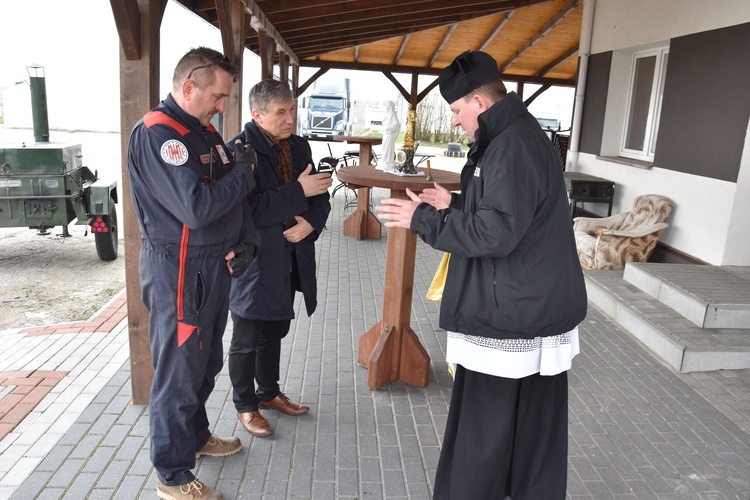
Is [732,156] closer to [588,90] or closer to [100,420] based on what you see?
[588,90]

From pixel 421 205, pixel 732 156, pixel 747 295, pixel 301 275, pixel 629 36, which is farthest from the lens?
pixel 629 36

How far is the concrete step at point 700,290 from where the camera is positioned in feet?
13.0

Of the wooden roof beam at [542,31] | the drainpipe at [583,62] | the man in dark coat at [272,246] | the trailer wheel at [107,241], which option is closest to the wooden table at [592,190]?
the drainpipe at [583,62]

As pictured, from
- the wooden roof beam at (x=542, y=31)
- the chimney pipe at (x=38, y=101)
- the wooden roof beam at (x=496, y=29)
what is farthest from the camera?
the wooden roof beam at (x=496, y=29)

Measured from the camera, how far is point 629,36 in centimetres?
691

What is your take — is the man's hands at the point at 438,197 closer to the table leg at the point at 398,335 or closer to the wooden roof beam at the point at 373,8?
the table leg at the point at 398,335

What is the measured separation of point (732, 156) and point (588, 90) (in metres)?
3.30

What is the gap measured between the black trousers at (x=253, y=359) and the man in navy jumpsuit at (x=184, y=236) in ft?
1.26

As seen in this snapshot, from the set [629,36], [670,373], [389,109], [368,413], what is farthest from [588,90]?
[368,413]

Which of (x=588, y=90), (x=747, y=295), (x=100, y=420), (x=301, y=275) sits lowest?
(x=100, y=420)

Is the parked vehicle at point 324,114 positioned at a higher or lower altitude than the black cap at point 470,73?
higher

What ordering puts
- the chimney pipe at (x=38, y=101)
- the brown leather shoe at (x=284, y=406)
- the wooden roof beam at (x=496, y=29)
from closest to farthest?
the brown leather shoe at (x=284, y=406) < the chimney pipe at (x=38, y=101) < the wooden roof beam at (x=496, y=29)

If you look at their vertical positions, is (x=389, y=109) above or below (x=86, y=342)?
above

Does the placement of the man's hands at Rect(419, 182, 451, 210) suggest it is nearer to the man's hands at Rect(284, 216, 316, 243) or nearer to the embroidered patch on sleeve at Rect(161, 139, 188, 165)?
→ the man's hands at Rect(284, 216, 316, 243)
